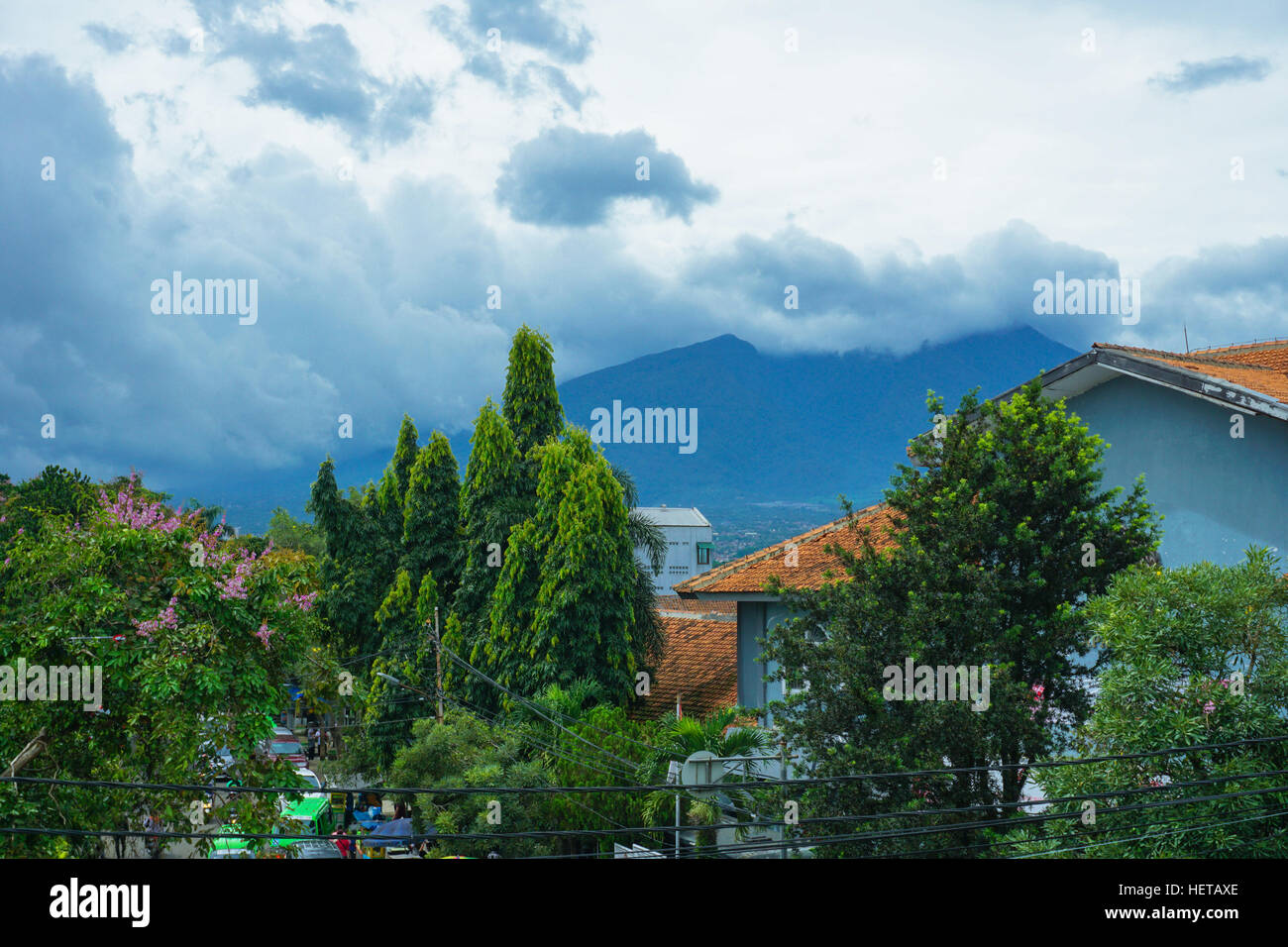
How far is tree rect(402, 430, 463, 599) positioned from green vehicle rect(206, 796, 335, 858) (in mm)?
7631

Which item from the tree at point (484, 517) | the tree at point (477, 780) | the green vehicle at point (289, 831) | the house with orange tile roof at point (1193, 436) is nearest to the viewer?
the green vehicle at point (289, 831)

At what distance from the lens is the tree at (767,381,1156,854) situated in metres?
13.2

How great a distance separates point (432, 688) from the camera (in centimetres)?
3114

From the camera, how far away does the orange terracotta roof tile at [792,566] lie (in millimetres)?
20766

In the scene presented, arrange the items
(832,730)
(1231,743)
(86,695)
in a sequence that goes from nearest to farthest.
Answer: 1. (1231,743)
2. (86,695)
3. (832,730)

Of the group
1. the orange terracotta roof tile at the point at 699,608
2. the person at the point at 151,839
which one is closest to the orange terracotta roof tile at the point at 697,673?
the orange terracotta roof tile at the point at 699,608

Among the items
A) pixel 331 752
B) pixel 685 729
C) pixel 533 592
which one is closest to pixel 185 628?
pixel 685 729

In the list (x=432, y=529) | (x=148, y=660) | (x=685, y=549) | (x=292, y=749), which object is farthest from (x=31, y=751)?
(x=685, y=549)

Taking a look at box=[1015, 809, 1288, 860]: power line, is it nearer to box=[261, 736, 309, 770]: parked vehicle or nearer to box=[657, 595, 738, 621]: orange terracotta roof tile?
box=[657, 595, 738, 621]: orange terracotta roof tile

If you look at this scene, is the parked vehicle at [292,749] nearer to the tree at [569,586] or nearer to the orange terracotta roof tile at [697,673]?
the orange terracotta roof tile at [697,673]

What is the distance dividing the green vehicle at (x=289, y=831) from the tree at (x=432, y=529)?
7.63 metres

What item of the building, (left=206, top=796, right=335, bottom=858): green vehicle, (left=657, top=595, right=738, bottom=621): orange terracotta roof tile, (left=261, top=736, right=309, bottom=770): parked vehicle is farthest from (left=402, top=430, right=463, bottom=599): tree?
(left=261, top=736, right=309, bottom=770): parked vehicle

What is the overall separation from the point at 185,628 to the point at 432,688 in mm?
18384
